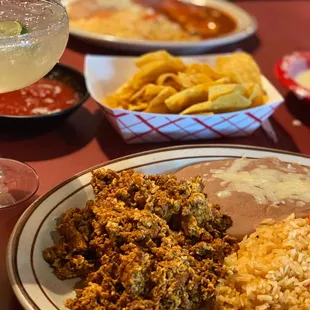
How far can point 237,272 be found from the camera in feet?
3.76

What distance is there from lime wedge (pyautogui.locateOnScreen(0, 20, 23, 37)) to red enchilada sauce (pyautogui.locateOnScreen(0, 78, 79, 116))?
0.42 metres

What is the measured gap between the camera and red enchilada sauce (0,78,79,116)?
5.68 feet

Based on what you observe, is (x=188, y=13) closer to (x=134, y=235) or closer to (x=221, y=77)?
(x=221, y=77)

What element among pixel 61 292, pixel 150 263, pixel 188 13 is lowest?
pixel 188 13

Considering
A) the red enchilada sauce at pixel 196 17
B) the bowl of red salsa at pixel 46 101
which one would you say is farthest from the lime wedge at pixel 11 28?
the red enchilada sauce at pixel 196 17

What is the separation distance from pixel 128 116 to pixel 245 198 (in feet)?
1.58

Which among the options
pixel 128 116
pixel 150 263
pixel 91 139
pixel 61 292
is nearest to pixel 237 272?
pixel 150 263

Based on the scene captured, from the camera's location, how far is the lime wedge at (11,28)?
1.30m

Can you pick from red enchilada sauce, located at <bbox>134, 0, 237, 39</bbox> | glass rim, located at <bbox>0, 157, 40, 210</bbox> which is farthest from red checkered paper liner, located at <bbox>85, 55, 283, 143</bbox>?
red enchilada sauce, located at <bbox>134, 0, 237, 39</bbox>

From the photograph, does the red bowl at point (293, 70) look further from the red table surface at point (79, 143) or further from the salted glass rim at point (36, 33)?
the salted glass rim at point (36, 33)

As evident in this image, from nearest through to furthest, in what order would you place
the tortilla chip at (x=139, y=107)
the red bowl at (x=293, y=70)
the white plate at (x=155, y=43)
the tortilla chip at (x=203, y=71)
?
1. the tortilla chip at (x=139, y=107)
2. the tortilla chip at (x=203, y=71)
3. the red bowl at (x=293, y=70)
4. the white plate at (x=155, y=43)

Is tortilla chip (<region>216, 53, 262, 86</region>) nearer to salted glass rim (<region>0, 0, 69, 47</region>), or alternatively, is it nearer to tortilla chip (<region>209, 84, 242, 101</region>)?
tortilla chip (<region>209, 84, 242, 101</region>)

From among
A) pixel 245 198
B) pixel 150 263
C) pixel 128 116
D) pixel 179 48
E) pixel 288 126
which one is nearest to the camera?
pixel 150 263

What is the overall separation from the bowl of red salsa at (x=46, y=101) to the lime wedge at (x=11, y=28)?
35 centimetres
